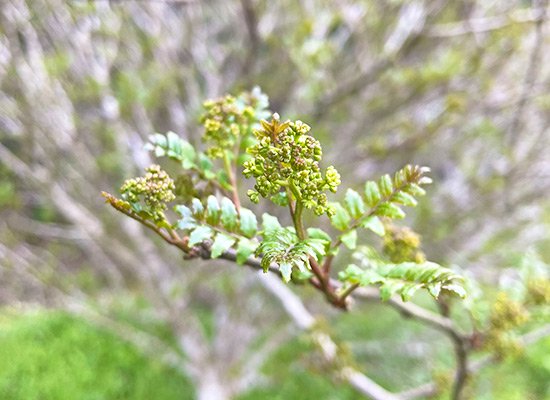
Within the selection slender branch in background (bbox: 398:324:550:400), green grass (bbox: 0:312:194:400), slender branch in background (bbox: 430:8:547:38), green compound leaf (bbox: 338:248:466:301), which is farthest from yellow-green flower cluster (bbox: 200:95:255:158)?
green grass (bbox: 0:312:194:400)

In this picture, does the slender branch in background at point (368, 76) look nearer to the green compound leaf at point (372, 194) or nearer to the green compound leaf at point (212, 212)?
the green compound leaf at point (372, 194)

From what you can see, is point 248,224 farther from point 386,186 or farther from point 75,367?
point 75,367

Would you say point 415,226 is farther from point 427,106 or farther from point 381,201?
point 381,201

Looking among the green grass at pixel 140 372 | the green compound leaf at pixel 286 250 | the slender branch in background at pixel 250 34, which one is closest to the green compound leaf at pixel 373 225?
the green compound leaf at pixel 286 250

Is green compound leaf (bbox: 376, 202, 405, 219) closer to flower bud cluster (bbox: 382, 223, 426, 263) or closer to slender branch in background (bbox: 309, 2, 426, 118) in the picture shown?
flower bud cluster (bbox: 382, 223, 426, 263)

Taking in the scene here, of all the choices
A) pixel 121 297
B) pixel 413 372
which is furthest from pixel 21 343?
pixel 413 372
